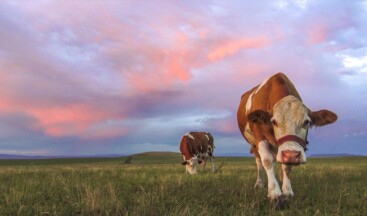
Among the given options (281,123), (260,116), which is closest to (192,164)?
(260,116)

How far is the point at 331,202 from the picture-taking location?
836 centimetres

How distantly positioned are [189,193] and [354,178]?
7.72m

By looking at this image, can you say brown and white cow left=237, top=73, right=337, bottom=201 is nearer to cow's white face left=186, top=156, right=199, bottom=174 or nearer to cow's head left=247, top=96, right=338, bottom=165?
cow's head left=247, top=96, right=338, bottom=165

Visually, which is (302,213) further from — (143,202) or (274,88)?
(274,88)

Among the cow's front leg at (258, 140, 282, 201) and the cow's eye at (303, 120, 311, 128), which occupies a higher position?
the cow's eye at (303, 120, 311, 128)

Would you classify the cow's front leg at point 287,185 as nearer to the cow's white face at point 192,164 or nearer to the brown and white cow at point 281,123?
the brown and white cow at point 281,123

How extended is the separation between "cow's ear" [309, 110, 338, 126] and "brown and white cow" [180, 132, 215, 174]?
672 inches

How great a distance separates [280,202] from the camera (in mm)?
7945

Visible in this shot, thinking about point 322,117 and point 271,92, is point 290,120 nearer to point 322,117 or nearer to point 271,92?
point 322,117

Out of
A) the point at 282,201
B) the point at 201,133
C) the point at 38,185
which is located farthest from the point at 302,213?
the point at 201,133

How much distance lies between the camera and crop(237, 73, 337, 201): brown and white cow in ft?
26.1

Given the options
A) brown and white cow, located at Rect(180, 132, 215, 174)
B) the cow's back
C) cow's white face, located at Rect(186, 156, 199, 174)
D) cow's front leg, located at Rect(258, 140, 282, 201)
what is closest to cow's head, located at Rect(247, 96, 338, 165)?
cow's front leg, located at Rect(258, 140, 282, 201)

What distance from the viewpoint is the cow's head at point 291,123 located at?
25.5 ft

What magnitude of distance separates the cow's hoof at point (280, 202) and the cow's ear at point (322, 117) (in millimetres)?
1820
